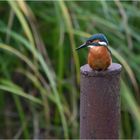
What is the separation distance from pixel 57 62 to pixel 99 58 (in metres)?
1.39

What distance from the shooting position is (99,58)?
47.3 inches

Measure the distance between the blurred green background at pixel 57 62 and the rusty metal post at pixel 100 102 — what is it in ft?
3.76

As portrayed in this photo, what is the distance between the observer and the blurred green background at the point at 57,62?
2.44 meters

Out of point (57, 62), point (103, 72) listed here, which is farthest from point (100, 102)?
point (57, 62)

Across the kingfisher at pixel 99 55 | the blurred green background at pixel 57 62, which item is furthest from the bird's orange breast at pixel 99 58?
the blurred green background at pixel 57 62

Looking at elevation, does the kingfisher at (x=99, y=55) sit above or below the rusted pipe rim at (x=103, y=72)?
above

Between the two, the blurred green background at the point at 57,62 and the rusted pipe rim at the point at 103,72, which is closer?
the rusted pipe rim at the point at 103,72

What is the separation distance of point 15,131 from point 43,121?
15cm

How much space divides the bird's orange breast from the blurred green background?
118cm

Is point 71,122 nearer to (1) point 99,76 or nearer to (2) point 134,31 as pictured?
(2) point 134,31

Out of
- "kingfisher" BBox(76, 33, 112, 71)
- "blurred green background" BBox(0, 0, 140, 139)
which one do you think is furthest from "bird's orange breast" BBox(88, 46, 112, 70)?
"blurred green background" BBox(0, 0, 140, 139)

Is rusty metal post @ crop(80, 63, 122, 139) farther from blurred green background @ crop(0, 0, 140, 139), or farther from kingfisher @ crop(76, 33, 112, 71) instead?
blurred green background @ crop(0, 0, 140, 139)

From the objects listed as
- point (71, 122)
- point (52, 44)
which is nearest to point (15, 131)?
point (71, 122)

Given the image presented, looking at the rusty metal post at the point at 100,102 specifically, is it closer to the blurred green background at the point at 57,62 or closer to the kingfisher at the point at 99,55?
the kingfisher at the point at 99,55
